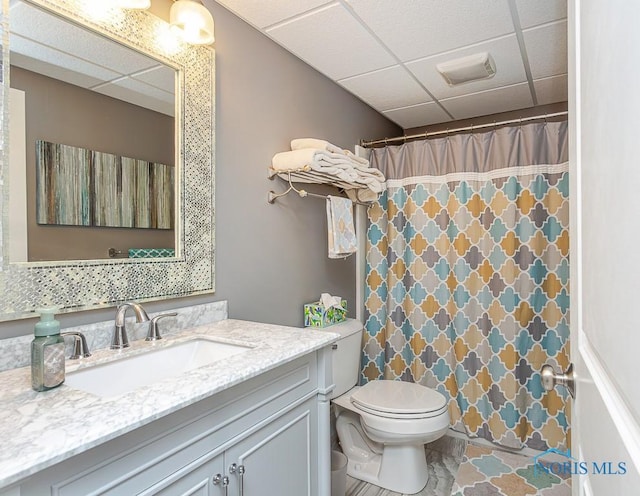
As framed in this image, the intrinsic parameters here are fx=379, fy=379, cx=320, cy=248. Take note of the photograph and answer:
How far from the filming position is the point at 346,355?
207cm

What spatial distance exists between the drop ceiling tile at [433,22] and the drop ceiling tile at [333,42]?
0.07 m

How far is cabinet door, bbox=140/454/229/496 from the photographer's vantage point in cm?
77

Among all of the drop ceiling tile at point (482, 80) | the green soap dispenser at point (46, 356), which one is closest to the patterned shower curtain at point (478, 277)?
the drop ceiling tile at point (482, 80)

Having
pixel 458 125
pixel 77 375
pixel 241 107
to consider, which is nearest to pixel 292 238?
pixel 241 107

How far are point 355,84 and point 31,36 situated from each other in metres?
1.69

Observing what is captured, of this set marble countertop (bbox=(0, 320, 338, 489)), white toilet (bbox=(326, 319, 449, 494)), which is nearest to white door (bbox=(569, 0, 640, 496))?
marble countertop (bbox=(0, 320, 338, 489))

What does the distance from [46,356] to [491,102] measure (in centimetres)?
278

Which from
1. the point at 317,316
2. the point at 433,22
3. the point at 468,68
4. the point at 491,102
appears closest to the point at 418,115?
the point at 491,102

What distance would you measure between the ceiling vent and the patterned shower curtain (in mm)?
330

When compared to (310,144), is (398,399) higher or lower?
lower

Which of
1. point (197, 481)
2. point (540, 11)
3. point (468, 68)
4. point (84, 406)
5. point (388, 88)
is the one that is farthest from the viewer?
point (388, 88)

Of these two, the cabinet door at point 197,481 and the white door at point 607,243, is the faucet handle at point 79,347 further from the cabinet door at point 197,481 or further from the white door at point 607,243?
the white door at point 607,243

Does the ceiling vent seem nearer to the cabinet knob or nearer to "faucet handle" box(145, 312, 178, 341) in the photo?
"faucet handle" box(145, 312, 178, 341)

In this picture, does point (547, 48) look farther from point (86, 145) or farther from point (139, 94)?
point (86, 145)
